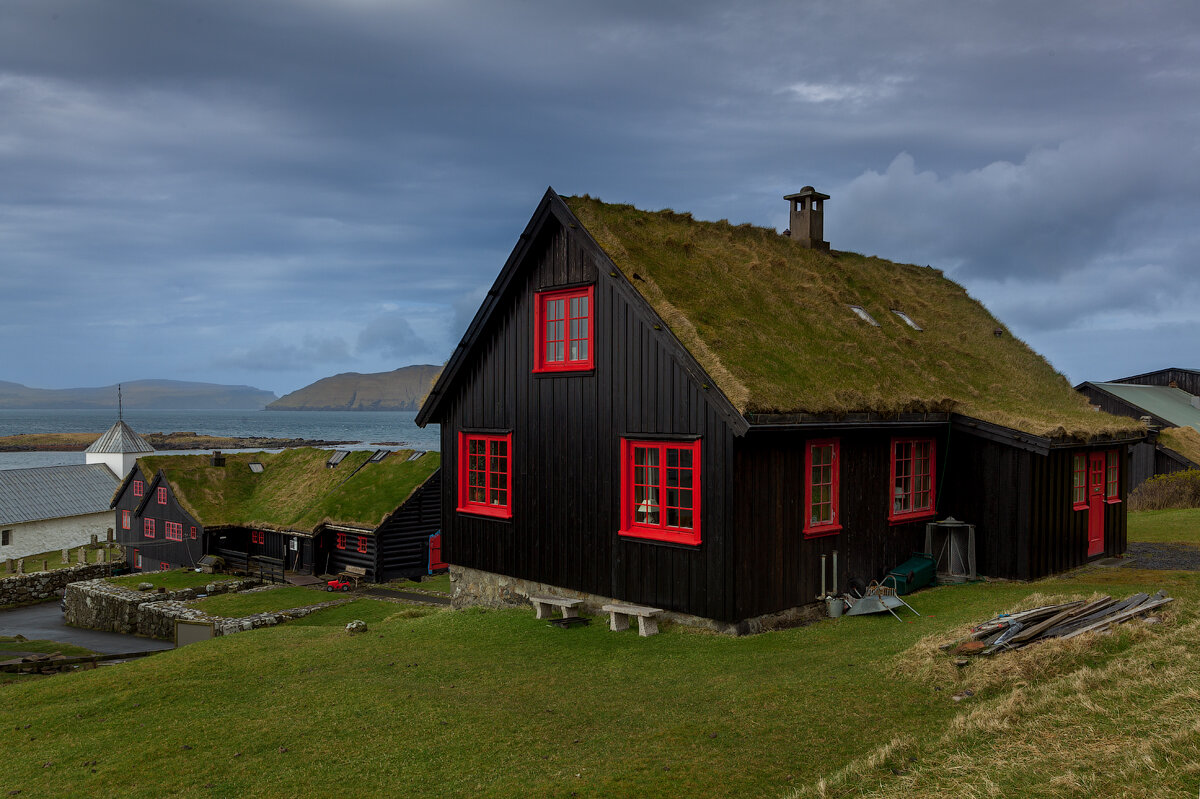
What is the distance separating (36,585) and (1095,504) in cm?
4378

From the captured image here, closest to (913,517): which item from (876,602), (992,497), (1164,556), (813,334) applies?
(992,497)

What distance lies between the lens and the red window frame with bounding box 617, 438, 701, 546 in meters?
14.2

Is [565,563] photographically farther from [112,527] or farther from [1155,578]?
[112,527]

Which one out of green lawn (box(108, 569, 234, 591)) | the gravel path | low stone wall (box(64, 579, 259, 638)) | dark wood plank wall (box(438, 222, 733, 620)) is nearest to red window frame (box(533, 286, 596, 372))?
dark wood plank wall (box(438, 222, 733, 620))

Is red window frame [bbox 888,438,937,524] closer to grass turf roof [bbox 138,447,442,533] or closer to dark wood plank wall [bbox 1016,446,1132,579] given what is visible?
dark wood plank wall [bbox 1016,446,1132,579]

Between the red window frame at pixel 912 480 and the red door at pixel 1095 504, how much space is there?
4.37m

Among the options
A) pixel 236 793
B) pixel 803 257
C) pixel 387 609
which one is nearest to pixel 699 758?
pixel 236 793

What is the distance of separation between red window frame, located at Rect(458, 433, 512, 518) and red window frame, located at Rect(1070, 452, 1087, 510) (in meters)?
12.7

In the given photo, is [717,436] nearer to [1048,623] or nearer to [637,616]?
[637,616]

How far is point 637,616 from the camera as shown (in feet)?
48.9

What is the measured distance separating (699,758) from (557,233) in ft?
36.3

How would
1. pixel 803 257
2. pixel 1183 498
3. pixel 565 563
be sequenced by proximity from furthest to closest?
pixel 1183 498 → pixel 803 257 → pixel 565 563

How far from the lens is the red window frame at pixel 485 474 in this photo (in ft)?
59.7

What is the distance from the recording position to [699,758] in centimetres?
843
